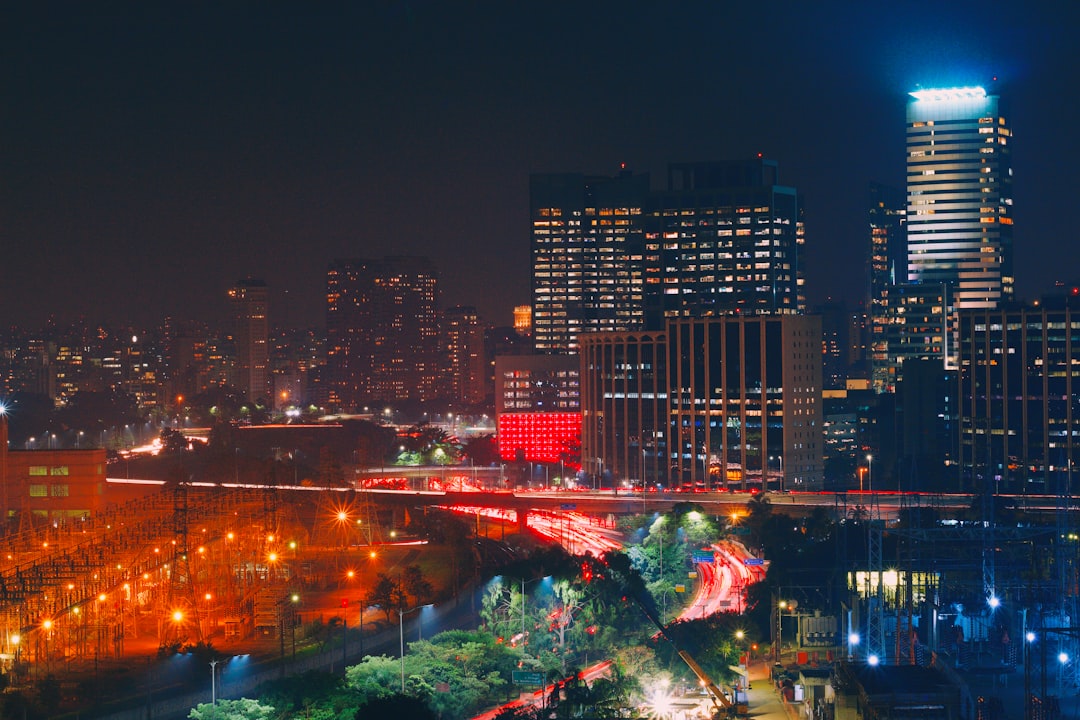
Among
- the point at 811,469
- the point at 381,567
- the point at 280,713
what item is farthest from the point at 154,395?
the point at 280,713

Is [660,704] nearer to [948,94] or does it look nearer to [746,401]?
[746,401]

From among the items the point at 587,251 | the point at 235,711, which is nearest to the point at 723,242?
the point at 587,251

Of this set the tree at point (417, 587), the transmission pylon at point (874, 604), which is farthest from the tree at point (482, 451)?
the transmission pylon at point (874, 604)

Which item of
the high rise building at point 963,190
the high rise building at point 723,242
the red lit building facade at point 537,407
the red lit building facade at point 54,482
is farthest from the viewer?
the high rise building at point 963,190

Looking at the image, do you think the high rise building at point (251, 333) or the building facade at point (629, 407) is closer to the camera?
the building facade at point (629, 407)

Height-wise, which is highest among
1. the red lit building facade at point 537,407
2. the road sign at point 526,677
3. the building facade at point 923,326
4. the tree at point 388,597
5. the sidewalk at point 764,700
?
the building facade at point 923,326

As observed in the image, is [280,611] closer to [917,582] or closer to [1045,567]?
[917,582]

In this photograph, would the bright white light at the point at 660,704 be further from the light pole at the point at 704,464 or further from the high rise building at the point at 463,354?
the high rise building at the point at 463,354

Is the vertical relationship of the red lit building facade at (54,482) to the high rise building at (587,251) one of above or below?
below
